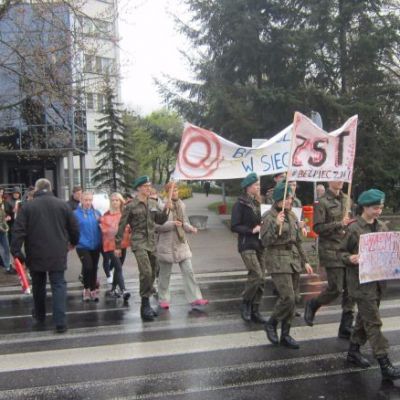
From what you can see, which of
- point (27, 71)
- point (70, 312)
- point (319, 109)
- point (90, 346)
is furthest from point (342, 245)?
point (319, 109)

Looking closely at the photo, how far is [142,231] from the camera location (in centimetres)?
780

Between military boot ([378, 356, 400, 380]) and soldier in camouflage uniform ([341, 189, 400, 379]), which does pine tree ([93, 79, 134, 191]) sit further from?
military boot ([378, 356, 400, 380])

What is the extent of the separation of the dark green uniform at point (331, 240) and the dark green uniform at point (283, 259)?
0.43m

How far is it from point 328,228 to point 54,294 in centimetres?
348

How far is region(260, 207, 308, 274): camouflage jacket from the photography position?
20.0 feet

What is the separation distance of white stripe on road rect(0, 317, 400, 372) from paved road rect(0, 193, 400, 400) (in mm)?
11

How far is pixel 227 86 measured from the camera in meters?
23.0

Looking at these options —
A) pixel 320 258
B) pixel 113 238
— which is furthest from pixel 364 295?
pixel 113 238

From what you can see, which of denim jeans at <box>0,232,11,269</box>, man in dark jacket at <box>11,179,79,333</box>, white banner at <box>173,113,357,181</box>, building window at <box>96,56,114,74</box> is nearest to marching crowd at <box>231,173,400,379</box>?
white banner at <box>173,113,357,181</box>

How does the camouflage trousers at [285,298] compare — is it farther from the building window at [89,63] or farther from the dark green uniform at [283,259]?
the building window at [89,63]

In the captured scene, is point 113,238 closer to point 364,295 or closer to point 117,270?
point 117,270

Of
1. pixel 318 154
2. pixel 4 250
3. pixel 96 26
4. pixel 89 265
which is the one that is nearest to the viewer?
pixel 318 154

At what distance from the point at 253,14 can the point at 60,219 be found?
60.4ft

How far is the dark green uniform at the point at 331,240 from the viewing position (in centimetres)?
652
